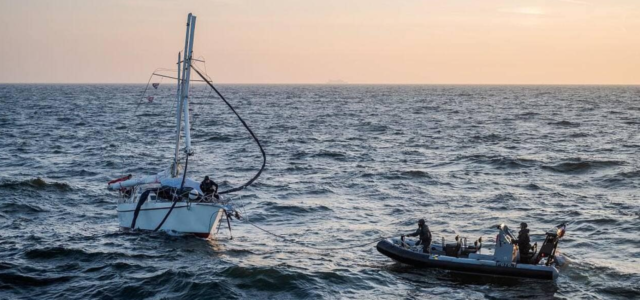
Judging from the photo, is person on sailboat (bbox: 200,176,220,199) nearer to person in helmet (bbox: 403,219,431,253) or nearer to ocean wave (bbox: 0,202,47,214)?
person in helmet (bbox: 403,219,431,253)

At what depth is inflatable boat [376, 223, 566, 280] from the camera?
24.3 metres

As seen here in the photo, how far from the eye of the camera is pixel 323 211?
1427 inches

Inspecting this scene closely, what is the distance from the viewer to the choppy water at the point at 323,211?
949 inches

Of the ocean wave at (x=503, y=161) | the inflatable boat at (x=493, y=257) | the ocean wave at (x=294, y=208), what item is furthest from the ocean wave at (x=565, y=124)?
the inflatable boat at (x=493, y=257)

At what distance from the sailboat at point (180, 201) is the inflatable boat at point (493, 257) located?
709cm

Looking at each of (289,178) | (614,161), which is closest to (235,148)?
(289,178)

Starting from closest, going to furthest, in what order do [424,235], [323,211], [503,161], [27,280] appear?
1. [27,280]
2. [424,235]
3. [323,211]
4. [503,161]

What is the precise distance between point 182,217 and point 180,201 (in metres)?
0.73

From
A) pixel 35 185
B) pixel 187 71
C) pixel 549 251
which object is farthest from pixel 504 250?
pixel 35 185

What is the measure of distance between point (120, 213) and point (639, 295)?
2156cm

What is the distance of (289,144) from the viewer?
68688 mm

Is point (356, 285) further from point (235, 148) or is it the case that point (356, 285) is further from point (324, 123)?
point (324, 123)

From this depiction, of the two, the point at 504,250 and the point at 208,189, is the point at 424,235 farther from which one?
the point at 208,189

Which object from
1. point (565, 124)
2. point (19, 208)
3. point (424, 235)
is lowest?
point (19, 208)
